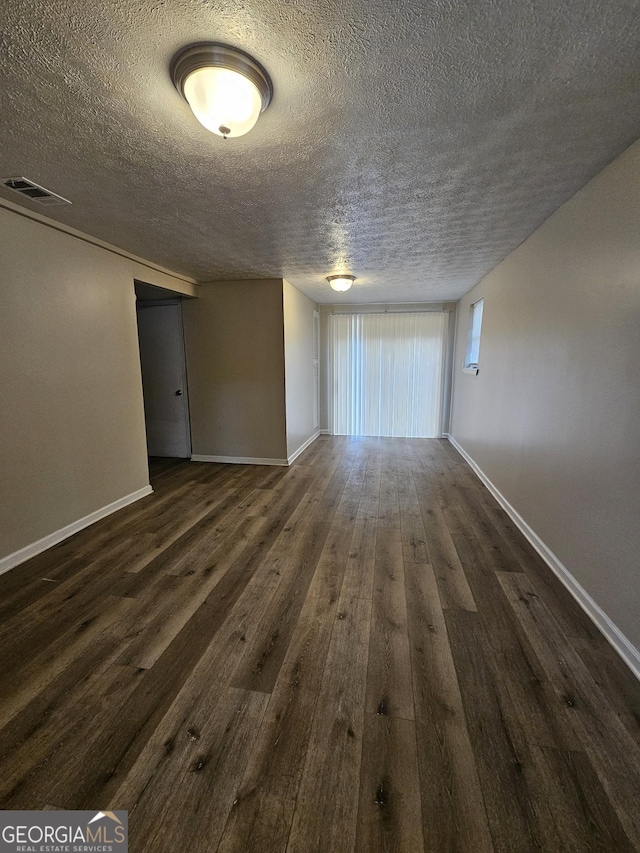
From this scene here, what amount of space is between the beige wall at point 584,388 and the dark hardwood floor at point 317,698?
0.35m

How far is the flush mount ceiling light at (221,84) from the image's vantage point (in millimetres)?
1147

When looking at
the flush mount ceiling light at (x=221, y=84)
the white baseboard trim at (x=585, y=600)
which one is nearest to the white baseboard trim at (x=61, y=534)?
the flush mount ceiling light at (x=221, y=84)

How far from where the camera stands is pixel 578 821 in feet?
3.23

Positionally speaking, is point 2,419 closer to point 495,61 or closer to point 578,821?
point 495,61

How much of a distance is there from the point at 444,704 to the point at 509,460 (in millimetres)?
2262

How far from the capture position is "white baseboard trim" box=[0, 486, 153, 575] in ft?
7.40

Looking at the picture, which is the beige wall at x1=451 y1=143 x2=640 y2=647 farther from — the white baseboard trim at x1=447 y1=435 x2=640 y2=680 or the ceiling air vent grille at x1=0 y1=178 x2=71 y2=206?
the ceiling air vent grille at x1=0 y1=178 x2=71 y2=206

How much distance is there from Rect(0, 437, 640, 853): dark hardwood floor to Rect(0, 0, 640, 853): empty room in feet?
0.04

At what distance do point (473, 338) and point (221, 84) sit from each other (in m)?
4.39

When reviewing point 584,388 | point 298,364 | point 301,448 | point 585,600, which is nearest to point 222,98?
point 584,388

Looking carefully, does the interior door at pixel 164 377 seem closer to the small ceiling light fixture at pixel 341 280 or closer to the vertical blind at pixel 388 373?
the small ceiling light fixture at pixel 341 280

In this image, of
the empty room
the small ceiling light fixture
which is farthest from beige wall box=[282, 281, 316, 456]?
the empty room

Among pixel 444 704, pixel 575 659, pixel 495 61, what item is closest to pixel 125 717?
pixel 444 704

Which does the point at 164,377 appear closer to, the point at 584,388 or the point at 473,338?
the point at 473,338
